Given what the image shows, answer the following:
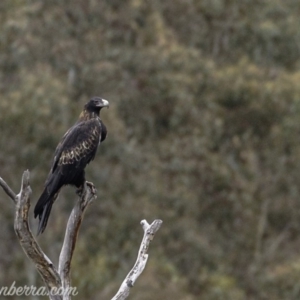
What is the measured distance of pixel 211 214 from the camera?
23328 mm

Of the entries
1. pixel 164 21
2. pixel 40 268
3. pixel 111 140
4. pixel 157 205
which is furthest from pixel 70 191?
pixel 40 268

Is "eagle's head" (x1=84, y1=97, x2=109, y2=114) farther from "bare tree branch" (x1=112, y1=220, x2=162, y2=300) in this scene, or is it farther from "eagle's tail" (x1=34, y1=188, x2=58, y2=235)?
"bare tree branch" (x1=112, y1=220, x2=162, y2=300)

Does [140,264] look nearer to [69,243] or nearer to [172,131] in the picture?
[69,243]

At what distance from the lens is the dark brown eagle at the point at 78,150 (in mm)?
8102

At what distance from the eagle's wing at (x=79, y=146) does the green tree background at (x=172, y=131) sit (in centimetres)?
982

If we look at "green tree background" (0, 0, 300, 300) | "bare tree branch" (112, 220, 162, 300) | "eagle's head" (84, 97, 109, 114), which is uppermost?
"eagle's head" (84, 97, 109, 114)

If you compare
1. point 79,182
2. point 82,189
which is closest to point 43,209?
point 82,189

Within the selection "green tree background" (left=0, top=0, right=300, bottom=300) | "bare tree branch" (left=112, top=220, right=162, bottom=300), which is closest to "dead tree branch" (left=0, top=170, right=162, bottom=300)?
"bare tree branch" (left=112, top=220, right=162, bottom=300)

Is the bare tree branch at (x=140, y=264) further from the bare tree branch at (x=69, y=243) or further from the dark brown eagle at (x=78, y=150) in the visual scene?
the dark brown eagle at (x=78, y=150)

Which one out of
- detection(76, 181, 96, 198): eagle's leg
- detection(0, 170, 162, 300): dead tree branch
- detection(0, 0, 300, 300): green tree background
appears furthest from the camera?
detection(0, 0, 300, 300): green tree background

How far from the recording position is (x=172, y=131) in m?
22.8

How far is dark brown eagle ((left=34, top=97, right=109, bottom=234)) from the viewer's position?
26.6ft

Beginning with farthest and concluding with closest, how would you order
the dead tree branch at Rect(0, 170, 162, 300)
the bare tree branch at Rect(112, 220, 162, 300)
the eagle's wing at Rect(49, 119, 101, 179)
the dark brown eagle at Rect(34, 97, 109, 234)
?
the eagle's wing at Rect(49, 119, 101, 179)
the dark brown eagle at Rect(34, 97, 109, 234)
the bare tree branch at Rect(112, 220, 162, 300)
the dead tree branch at Rect(0, 170, 162, 300)

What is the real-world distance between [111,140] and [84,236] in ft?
7.11
